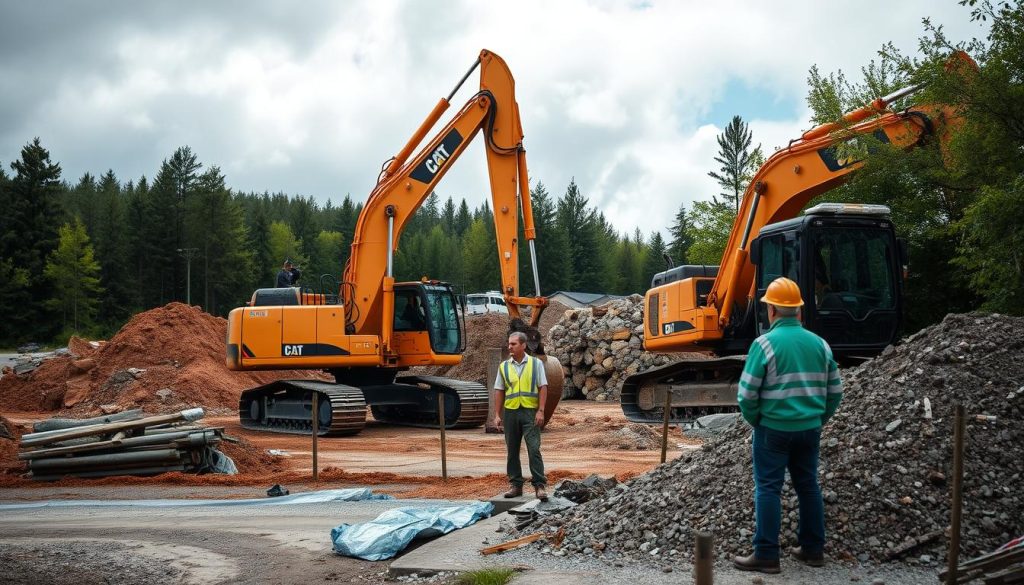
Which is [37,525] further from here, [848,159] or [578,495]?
[848,159]

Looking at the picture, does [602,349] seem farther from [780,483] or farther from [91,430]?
[780,483]

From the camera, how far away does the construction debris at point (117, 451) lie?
13633 millimetres

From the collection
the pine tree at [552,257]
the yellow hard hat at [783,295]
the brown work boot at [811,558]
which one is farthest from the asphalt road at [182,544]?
the pine tree at [552,257]

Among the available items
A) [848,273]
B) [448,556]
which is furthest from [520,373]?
[848,273]

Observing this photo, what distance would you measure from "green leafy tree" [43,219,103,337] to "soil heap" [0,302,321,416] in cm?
3592

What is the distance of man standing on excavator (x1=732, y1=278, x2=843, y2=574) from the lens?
19.7 feet

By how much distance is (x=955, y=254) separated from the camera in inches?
654

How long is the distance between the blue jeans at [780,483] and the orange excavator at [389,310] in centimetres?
1333

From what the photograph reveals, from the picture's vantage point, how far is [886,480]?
22.3ft

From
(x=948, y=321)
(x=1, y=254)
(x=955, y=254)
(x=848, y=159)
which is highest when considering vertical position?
(x=1, y=254)

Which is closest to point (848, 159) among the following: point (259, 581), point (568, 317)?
point (259, 581)

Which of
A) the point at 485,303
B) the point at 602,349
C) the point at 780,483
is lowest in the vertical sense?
the point at 780,483

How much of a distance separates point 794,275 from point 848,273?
30.8 inches

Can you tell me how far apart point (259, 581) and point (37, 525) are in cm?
391
